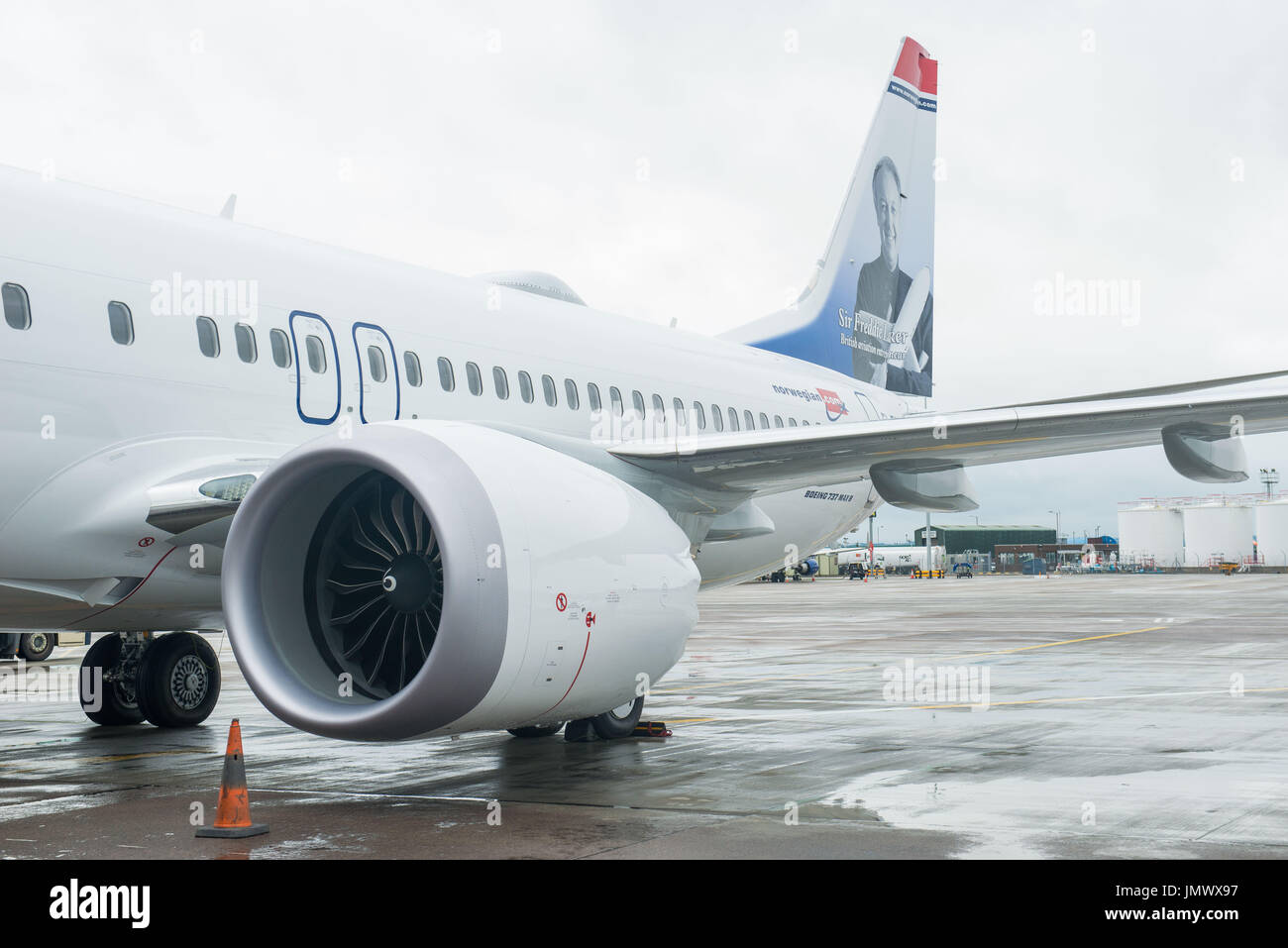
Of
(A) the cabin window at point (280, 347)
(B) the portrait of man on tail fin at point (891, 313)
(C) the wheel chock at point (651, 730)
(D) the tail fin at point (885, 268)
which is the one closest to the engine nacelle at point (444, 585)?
(A) the cabin window at point (280, 347)

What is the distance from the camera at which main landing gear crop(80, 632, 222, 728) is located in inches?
452

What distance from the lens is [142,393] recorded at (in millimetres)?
7875

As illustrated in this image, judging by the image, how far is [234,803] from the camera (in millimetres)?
6633

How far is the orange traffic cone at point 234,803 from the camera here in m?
6.55

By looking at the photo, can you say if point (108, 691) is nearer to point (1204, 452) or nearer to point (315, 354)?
point (315, 354)

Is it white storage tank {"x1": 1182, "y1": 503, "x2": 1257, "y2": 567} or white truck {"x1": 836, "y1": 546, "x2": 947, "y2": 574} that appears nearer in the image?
white storage tank {"x1": 1182, "y1": 503, "x2": 1257, "y2": 567}

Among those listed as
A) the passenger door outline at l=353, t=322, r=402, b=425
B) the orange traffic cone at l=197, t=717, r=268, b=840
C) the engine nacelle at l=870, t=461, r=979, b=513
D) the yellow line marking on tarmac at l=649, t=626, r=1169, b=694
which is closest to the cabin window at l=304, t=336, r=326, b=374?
the passenger door outline at l=353, t=322, r=402, b=425

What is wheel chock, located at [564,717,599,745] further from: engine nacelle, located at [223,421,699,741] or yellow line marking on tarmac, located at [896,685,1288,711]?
yellow line marking on tarmac, located at [896,685,1288,711]

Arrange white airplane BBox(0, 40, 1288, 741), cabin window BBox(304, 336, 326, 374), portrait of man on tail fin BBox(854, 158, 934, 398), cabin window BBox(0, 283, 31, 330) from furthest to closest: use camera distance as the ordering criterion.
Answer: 1. portrait of man on tail fin BBox(854, 158, 934, 398)
2. cabin window BBox(304, 336, 326, 374)
3. cabin window BBox(0, 283, 31, 330)
4. white airplane BBox(0, 40, 1288, 741)

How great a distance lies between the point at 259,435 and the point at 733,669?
10.3 metres

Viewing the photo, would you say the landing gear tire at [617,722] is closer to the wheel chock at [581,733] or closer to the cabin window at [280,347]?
the wheel chock at [581,733]

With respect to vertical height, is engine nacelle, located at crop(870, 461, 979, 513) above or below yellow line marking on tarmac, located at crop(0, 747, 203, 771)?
above

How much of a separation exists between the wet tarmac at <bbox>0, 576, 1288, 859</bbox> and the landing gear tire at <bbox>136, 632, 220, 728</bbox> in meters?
0.29
